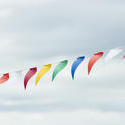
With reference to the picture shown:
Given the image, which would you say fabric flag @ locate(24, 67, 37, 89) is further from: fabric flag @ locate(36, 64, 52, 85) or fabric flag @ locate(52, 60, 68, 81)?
fabric flag @ locate(52, 60, 68, 81)

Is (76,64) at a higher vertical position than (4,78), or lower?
lower

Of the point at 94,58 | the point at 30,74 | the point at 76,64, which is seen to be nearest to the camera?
the point at 94,58

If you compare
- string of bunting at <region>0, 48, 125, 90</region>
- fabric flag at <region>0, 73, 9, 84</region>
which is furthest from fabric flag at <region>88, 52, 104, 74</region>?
fabric flag at <region>0, 73, 9, 84</region>

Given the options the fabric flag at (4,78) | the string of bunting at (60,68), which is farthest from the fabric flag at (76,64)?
the fabric flag at (4,78)

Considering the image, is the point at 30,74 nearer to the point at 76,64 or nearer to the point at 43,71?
the point at 43,71

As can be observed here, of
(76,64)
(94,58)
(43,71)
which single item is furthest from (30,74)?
(94,58)

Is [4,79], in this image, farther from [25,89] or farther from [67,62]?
[67,62]

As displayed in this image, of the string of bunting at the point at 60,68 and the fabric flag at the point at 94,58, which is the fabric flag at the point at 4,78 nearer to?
→ the string of bunting at the point at 60,68

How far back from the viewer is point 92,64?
74.5ft

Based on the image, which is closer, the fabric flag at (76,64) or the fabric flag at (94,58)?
the fabric flag at (94,58)

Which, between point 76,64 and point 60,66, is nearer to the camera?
point 76,64

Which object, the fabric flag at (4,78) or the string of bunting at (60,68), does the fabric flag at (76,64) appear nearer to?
the string of bunting at (60,68)

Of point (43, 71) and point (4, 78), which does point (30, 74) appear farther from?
point (4, 78)

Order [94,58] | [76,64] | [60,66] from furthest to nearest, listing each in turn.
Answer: [60,66] < [76,64] < [94,58]
